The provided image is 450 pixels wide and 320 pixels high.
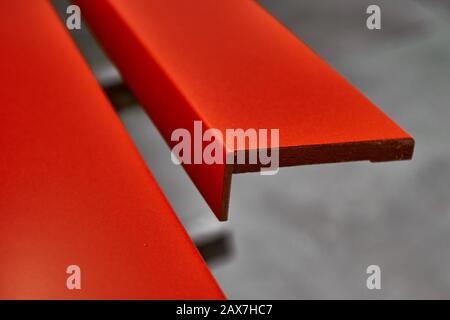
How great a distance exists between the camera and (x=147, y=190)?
1.86 ft

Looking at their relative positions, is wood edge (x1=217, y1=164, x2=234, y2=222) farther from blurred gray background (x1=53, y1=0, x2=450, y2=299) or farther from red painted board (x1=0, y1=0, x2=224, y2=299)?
blurred gray background (x1=53, y1=0, x2=450, y2=299)

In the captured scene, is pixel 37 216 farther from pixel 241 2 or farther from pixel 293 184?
pixel 293 184

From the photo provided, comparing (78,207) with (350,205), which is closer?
(78,207)

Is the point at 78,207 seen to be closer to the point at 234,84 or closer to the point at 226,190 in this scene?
the point at 226,190

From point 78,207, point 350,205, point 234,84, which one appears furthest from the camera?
point 350,205

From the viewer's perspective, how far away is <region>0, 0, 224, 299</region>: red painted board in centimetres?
47

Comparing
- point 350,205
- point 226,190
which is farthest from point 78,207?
point 350,205

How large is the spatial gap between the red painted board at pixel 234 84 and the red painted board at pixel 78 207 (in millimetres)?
89

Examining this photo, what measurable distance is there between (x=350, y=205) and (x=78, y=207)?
68cm

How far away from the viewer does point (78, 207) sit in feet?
1.76

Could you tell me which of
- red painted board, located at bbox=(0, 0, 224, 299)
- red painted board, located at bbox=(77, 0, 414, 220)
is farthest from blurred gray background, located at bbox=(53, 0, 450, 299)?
red painted board, located at bbox=(0, 0, 224, 299)

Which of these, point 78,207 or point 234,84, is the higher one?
point 234,84
